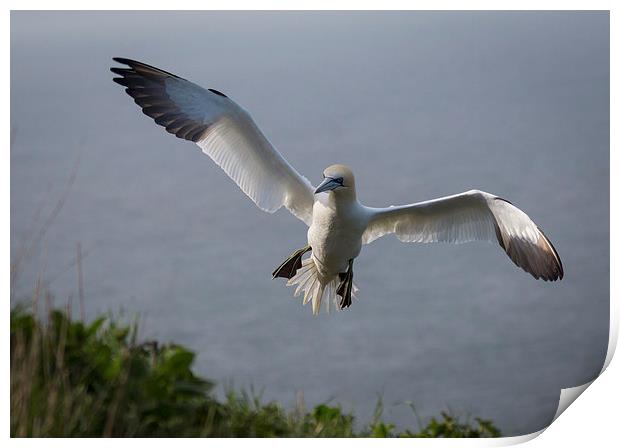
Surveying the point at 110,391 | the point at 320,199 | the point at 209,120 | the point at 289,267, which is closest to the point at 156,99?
the point at 209,120

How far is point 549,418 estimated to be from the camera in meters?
3.00

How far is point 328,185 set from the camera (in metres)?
2.99

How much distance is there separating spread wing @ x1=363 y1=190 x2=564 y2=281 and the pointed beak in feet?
0.62

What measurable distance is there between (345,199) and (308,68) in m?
0.50

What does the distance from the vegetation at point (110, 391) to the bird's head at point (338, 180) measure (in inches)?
25.0

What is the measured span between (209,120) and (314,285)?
0.64 m

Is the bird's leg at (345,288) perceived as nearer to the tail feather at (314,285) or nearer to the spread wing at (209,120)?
the tail feather at (314,285)

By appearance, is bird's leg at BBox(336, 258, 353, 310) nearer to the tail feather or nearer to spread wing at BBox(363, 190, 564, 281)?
the tail feather

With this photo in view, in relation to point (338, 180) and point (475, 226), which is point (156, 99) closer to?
point (338, 180)

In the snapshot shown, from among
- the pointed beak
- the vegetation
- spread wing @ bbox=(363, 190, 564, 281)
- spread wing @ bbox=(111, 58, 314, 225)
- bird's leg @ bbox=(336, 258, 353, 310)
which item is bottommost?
the vegetation

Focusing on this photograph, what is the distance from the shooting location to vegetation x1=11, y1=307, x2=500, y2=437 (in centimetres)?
255

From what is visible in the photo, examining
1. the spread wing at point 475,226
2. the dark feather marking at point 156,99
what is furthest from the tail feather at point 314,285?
the dark feather marking at point 156,99

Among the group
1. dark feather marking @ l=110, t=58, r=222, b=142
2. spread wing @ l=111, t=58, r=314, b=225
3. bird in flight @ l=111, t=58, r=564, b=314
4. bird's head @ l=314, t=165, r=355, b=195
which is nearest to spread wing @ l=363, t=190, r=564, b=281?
bird in flight @ l=111, t=58, r=564, b=314

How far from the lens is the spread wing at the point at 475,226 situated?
3072 millimetres
